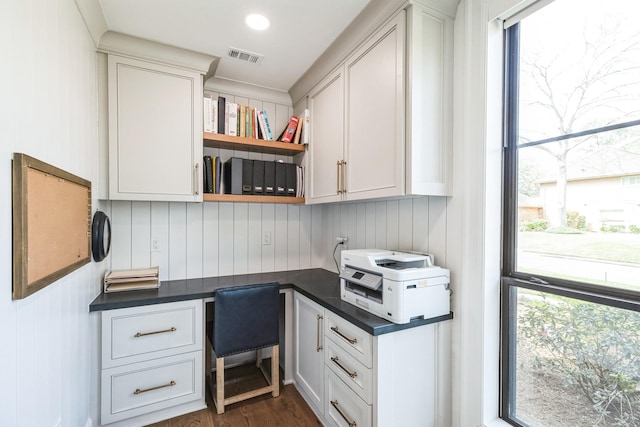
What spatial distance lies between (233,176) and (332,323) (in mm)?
1337

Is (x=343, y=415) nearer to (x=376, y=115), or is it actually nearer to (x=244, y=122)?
(x=376, y=115)

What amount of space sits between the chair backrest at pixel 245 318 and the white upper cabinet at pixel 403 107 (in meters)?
0.93

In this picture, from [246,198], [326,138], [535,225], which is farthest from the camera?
[246,198]

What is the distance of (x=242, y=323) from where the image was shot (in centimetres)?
200

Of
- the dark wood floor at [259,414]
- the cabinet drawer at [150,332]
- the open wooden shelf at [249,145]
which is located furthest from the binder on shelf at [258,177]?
the dark wood floor at [259,414]

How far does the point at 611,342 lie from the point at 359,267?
108cm

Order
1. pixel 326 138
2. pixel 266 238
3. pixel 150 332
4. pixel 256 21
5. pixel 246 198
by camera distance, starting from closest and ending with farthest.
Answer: pixel 256 21, pixel 150 332, pixel 326 138, pixel 246 198, pixel 266 238

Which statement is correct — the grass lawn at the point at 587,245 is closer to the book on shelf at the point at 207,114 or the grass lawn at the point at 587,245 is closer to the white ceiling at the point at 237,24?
the white ceiling at the point at 237,24

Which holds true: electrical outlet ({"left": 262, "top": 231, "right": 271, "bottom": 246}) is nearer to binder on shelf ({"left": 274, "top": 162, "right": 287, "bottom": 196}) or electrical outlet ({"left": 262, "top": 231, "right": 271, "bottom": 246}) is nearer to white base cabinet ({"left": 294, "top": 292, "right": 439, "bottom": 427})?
binder on shelf ({"left": 274, "top": 162, "right": 287, "bottom": 196})

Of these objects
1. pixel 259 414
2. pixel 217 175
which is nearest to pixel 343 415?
pixel 259 414

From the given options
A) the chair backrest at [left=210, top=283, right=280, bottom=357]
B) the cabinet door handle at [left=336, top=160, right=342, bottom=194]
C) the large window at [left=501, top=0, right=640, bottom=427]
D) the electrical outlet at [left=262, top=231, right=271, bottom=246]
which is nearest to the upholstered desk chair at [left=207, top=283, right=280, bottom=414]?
the chair backrest at [left=210, top=283, right=280, bottom=357]

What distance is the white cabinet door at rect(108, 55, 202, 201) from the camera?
1.96 metres

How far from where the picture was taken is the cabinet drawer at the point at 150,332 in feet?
5.88

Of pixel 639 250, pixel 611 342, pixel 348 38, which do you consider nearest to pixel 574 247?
pixel 639 250
